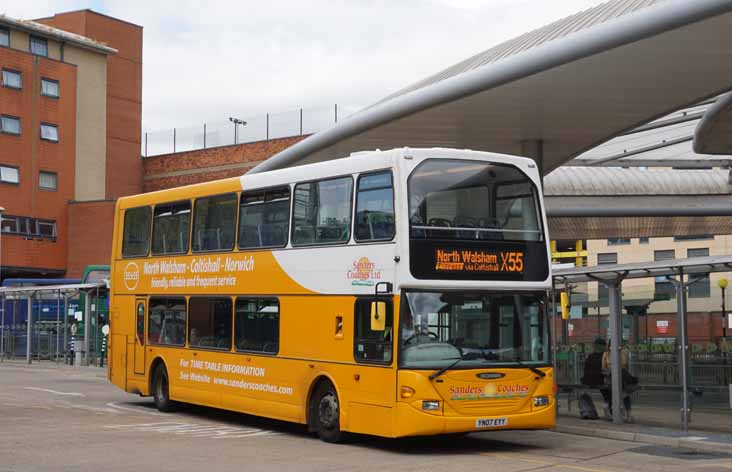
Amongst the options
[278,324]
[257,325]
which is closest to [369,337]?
[278,324]

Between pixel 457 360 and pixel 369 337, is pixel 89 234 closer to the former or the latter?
pixel 369 337

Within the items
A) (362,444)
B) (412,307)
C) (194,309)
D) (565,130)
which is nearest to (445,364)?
(412,307)

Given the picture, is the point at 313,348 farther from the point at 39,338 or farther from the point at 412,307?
the point at 39,338

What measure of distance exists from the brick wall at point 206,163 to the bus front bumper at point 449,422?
5101cm

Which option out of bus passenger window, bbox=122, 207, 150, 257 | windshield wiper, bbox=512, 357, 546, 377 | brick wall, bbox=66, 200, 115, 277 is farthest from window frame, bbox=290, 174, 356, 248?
brick wall, bbox=66, 200, 115, 277

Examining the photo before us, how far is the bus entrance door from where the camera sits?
21.5 metres

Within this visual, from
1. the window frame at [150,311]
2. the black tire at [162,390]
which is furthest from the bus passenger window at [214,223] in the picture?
the black tire at [162,390]

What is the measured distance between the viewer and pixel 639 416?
2053 cm

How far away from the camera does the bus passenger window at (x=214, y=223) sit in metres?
18.7

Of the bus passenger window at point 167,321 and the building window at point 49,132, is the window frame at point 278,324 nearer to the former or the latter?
the bus passenger window at point 167,321

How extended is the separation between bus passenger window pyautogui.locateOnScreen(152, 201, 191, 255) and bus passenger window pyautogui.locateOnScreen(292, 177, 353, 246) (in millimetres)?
3757

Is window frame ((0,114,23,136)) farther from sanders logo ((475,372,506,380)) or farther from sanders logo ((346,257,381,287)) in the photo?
sanders logo ((475,372,506,380))

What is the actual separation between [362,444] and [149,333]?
6.76 m

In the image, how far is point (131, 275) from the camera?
21.9 m
